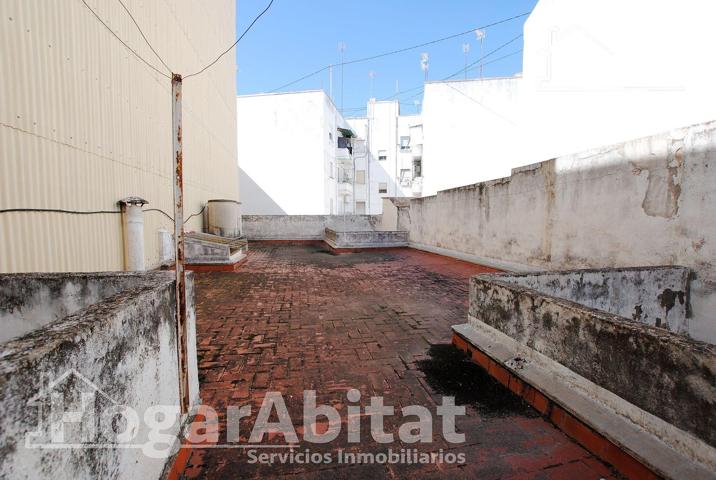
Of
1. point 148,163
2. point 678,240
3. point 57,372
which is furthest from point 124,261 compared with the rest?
point 678,240

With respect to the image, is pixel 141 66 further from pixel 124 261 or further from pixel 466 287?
pixel 466 287

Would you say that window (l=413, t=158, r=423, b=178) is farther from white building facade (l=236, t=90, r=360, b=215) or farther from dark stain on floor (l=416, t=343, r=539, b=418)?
dark stain on floor (l=416, t=343, r=539, b=418)

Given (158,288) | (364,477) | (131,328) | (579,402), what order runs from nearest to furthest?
(131,328)
(364,477)
(158,288)
(579,402)

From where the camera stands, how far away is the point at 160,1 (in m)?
8.29

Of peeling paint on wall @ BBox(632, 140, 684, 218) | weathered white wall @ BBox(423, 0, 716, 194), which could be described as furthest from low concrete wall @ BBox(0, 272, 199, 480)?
weathered white wall @ BBox(423, 0, 716, 194)

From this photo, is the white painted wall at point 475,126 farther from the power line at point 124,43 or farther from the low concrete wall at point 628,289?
the power line at point 124,43

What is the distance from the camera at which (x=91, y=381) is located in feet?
4.36

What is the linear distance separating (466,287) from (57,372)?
20.4ft

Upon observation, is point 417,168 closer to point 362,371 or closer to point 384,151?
point 384,151

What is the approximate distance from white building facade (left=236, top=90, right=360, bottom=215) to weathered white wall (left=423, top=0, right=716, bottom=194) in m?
15.0

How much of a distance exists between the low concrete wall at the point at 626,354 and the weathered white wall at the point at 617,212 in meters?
2.87

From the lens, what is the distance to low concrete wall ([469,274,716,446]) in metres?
1.62

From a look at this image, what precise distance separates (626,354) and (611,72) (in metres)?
11.9

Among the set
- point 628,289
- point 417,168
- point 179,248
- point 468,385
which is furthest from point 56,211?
point 417,168
